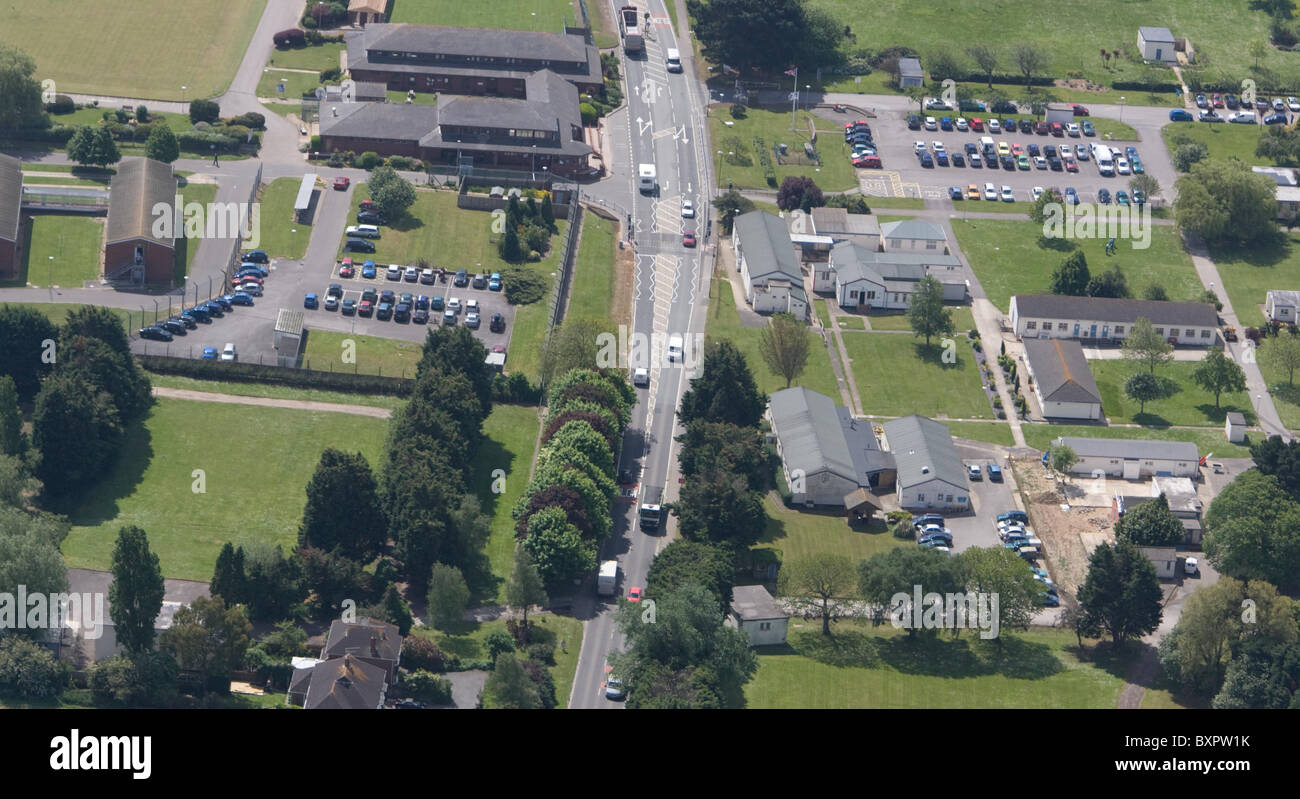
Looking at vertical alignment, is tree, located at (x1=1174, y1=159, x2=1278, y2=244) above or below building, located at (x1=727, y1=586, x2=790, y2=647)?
above

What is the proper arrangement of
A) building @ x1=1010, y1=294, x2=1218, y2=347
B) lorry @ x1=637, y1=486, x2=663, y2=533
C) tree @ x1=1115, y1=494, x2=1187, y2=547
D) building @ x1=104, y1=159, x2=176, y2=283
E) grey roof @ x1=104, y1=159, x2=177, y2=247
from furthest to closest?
building @ x1=1010, y1=294, x2=1218, y2=347
grey roof @ x1=104, y1=159, x2=177, y2=247
building @ x1=104, y1=159, x2=176, y2=283
tree @ x1=1115, y1=494, x2=1187, y2=547
lorry @ x1=637, y1=486, x2=663, y2=533

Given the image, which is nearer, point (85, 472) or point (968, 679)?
point (968, 679)

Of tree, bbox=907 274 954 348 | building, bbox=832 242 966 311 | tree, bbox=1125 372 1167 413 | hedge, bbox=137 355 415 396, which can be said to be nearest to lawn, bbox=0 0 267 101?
hedge, bbox=137 355 415 396

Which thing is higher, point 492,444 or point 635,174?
point 635,174

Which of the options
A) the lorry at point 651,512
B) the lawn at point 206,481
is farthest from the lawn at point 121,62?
the lorry at point 651,512

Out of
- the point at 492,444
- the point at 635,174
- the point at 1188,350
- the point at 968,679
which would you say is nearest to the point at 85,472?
the point at 492,444

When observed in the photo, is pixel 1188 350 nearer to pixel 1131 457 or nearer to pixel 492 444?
pixel 1131 457

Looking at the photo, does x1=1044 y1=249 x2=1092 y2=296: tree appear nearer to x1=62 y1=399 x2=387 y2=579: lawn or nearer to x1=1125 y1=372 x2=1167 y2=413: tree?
x1=1125 y1=372 x2=1167 y2=413: tree
